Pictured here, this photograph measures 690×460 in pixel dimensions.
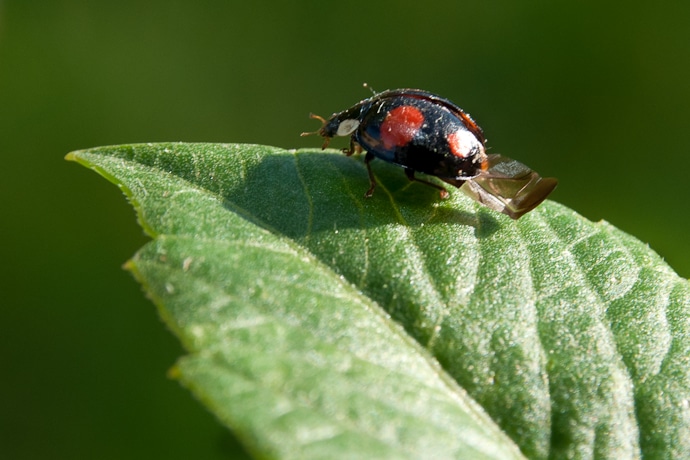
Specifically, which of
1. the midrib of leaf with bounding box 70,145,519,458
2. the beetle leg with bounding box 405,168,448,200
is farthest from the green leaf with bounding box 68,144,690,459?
the beetle leg with bounding box 405,168,448,200

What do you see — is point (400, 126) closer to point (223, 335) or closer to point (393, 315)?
point (393, 315)

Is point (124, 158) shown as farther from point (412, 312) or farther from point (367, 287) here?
point (412, 312)

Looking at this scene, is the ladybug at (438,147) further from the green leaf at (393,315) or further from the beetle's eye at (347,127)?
the green leaf at (393,315)

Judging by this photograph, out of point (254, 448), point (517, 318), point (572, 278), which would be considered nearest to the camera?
point (254, 448)

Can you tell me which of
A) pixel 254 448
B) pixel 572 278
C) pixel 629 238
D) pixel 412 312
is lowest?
pixel 254 448

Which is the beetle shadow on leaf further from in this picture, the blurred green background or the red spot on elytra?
the blurred green background

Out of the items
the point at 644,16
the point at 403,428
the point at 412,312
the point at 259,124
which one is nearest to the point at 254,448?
the point at 403,428

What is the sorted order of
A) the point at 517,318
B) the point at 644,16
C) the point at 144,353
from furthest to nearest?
the point at 644,16 < the point at 144,353 < the point at 517,318

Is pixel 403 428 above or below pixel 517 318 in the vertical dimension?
below
